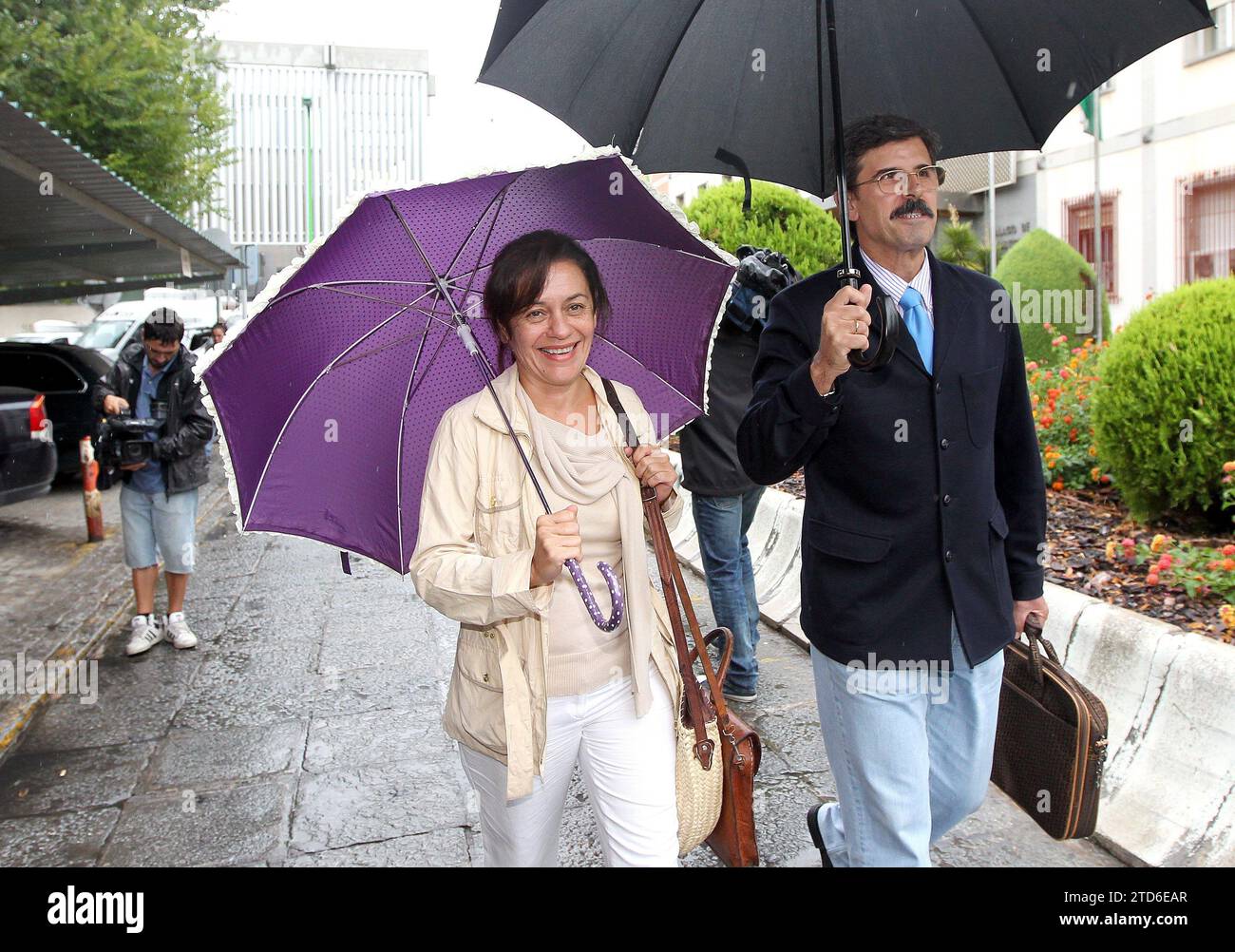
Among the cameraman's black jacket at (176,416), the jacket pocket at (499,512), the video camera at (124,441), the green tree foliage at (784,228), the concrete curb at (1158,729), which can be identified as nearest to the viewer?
the jacket pocket at (499,512)

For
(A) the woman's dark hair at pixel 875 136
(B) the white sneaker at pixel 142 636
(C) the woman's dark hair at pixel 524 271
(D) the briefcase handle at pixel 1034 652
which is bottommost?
(B) the white sneaker at pixel 142 636

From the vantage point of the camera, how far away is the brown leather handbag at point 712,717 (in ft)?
8.01

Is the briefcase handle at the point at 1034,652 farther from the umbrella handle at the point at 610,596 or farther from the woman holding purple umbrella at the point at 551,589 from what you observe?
the umbrella handle at the point at 610,596

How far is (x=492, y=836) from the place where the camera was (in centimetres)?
249

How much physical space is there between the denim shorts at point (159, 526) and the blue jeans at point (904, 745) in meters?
4.62

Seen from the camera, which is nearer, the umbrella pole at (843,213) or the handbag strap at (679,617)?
the umbrella pole at (843,213)

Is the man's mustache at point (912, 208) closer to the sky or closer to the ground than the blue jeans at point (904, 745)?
closer to the sky

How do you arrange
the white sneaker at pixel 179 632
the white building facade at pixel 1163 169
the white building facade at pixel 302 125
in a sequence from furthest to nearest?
the white building facade at pixel 302 125 < the white building facade at pixel 1163 169 < the white sneaker at pixel 179 632

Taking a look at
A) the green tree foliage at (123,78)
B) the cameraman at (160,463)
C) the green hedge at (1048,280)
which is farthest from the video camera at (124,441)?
the green hedge at (1048,280)

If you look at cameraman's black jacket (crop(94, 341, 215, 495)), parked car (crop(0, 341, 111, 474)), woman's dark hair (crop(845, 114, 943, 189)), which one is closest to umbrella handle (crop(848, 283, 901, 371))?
woman's dark hair (crop(845, 114, 943, 189))

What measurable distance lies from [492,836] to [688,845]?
0.47m

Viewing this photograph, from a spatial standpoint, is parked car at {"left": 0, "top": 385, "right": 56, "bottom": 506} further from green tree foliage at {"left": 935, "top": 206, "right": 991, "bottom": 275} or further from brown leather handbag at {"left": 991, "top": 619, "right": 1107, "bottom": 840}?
green tree foliage at {"left": 935, "top": 206, "right": 991, "bottom": 275}

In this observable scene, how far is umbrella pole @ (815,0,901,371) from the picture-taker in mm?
2289

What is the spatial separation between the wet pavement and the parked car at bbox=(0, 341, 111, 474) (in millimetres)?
5850
